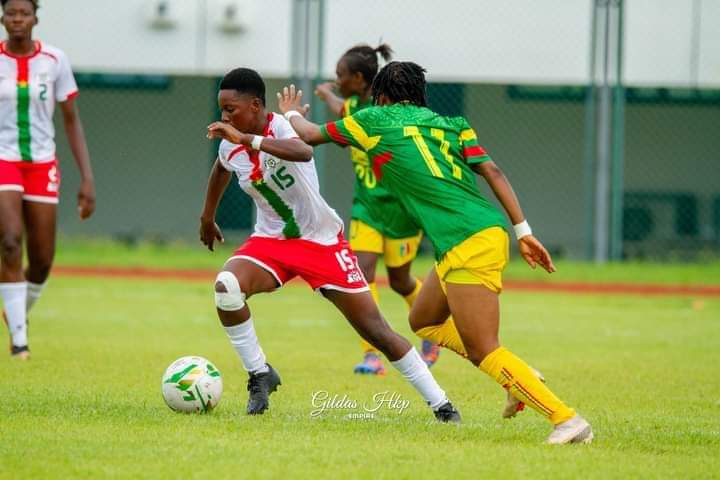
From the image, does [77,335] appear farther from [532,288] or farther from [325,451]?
[532,288]

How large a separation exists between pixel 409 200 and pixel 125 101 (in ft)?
57.9

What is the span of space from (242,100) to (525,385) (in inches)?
88.3

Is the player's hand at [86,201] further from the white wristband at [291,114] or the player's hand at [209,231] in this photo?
the white wristband at [291,114]

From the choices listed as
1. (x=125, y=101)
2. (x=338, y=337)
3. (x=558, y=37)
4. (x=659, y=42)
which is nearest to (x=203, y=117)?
(x=125, y=101)

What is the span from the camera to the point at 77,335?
12086mm

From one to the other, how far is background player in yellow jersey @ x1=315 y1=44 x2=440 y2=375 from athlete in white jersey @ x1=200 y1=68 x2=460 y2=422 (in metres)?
2.72

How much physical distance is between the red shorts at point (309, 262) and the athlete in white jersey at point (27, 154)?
2.45 meters

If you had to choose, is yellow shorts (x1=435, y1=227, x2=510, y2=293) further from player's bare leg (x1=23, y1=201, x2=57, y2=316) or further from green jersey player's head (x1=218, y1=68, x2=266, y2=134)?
player's bare leg (x1=23, y1=201, x2=57, y2=316)

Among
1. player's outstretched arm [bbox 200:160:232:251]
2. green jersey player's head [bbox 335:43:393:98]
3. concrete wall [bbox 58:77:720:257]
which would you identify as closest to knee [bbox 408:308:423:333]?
player's outstretched arm [bbox 200:160:232:251]

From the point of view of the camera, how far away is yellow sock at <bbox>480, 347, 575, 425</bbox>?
6664mm

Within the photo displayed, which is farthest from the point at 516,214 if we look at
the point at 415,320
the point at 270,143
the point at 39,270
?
the point at 39,270

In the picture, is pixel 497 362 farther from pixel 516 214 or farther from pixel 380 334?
pixel 380 334

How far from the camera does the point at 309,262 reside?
7629 mm

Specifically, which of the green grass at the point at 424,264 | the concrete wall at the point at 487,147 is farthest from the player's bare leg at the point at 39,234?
the concrete wall at the point at 487,147
